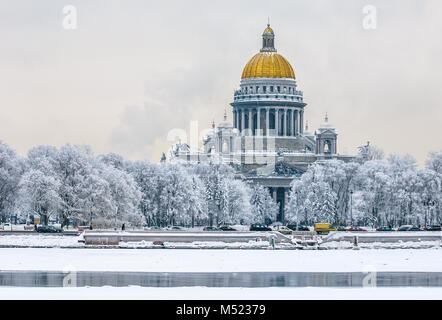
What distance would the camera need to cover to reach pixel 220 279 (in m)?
69.4

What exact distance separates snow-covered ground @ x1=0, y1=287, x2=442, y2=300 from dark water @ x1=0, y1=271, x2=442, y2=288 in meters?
2.13

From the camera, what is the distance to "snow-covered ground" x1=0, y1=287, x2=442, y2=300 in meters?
60.6

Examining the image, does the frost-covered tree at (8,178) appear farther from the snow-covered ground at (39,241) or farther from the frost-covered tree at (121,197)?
the snow-covered ground at (39,241)

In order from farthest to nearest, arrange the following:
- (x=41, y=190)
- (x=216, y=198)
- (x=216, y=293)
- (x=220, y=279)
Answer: (x=216, y=198) < (x=41, y=190) < (x=220, y=279) < (x=216, y=293)

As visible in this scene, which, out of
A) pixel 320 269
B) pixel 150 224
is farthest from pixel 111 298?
pixel 150 224

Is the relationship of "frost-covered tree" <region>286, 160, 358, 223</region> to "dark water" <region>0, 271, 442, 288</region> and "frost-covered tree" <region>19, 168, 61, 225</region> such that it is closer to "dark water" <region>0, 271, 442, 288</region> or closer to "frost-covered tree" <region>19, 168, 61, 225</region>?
"frost-covered tree" <region>19, 168, 61, 225</region>

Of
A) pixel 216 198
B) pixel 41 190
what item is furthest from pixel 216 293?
pixel 216 198

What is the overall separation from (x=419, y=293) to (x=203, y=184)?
11364 centimetres

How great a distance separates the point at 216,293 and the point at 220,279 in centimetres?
769

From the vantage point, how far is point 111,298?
60.0m

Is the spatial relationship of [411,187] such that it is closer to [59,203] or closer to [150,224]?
[150,224]

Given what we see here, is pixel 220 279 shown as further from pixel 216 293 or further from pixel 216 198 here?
pixel 216 198


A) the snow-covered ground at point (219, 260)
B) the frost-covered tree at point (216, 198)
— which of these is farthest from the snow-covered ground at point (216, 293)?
the frost-covered tree at point (216, 198)
